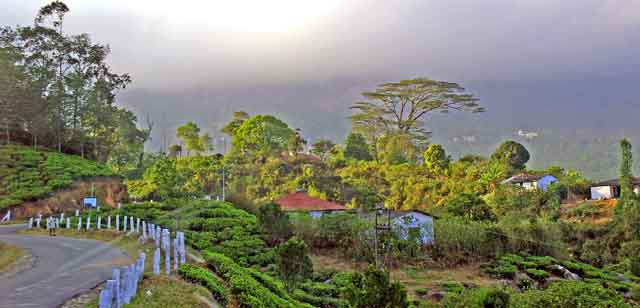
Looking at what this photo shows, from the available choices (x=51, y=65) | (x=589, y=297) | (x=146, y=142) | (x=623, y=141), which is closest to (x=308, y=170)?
(x=146, y=142)

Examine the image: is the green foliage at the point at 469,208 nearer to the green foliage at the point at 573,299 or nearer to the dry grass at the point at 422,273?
the dry grass at the point at 422,273

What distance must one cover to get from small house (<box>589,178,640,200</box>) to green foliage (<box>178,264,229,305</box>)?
40.5m

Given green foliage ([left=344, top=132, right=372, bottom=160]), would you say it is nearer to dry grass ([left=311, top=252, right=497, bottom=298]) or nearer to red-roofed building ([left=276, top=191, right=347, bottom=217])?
red-roofed building ([left=276, top=191, right=347, bottom=217])

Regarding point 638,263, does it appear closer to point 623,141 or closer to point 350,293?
point 623,141

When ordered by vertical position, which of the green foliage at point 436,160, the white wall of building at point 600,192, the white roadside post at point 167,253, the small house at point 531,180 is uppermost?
the green foliage at point 436,160

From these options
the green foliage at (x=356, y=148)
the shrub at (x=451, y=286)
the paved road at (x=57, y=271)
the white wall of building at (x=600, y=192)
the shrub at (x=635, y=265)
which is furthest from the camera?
the green foliage at (x=356, y=148)

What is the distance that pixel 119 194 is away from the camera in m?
43.5

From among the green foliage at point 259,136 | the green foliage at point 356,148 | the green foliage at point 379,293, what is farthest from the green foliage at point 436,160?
the green foliage at point 379,293

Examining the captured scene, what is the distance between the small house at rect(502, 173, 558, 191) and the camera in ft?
160

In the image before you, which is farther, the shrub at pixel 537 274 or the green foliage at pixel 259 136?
the green foliage at pixel 259 136

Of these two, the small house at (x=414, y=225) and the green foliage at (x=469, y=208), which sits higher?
the green foliage at (x=469, y=208)

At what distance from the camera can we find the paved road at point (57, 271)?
11.8 metres

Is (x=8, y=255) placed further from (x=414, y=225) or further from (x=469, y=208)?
(x=469, y=208)

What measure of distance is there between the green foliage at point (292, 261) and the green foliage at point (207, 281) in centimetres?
393
